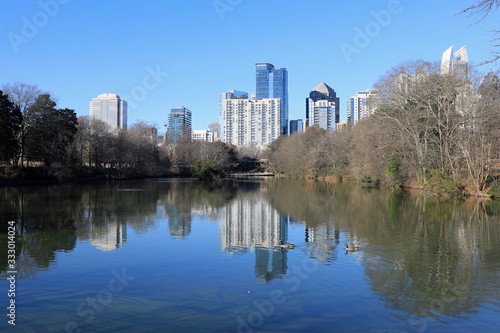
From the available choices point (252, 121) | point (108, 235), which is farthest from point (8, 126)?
point (252, 121)

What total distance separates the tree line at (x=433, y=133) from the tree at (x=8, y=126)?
1317 inches

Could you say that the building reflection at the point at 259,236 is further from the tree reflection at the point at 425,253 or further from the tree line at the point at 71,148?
the tree line at the point at 71,148

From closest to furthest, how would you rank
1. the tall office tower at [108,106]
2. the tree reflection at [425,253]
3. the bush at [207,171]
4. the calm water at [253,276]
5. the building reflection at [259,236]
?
the calm water at [253,276]
the tree reflection at [425,253]
the building reflection at [259,236]
the bush at [207,171]
the tall office tower at [108,106]

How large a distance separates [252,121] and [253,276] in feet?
554

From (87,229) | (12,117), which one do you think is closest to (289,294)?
(87,229)

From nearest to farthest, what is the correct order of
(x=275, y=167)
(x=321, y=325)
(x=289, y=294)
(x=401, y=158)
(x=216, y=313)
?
(x=321, y=325) → (x=216, y=313) → (x=289, y=294) → (x=401, y=158) → (x=275, y=167)

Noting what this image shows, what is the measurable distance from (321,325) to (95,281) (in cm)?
471

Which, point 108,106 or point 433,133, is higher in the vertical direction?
point 108,106

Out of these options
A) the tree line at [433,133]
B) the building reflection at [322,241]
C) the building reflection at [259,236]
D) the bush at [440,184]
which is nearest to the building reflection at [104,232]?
the building reflection at [259,236]

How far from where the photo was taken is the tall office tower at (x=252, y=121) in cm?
16838

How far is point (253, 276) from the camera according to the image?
8086 mm

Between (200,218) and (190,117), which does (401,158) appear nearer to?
(200,218)

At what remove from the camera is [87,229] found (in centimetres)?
1358

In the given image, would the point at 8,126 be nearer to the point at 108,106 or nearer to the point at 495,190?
the point at 495,190
